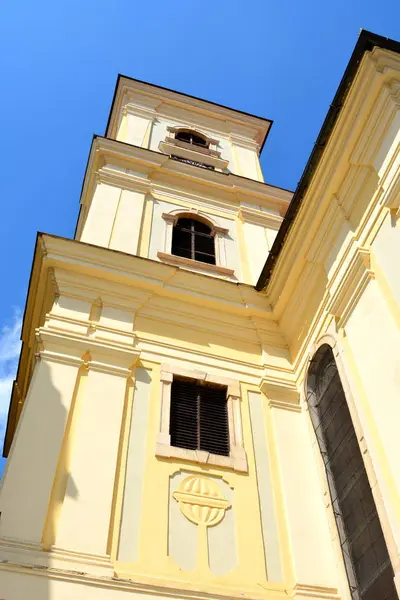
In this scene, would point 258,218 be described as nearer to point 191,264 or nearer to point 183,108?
point 191,264

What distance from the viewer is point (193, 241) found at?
13.6m

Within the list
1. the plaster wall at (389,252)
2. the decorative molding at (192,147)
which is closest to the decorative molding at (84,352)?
the plaster wall at (389,252)

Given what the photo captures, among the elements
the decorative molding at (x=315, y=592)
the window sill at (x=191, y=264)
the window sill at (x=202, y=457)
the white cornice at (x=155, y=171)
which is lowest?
the decorative molding at (x=315, y=592)

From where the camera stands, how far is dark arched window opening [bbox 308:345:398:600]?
6.69 meters

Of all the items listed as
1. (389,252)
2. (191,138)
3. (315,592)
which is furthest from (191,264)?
(191,138)

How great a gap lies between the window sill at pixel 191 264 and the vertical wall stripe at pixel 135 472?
3.60 metres

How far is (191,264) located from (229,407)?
13.1ft

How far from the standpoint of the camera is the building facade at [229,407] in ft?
22.4

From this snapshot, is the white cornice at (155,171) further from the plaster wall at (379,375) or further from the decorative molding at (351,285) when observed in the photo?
the plaster wall at (379,375)

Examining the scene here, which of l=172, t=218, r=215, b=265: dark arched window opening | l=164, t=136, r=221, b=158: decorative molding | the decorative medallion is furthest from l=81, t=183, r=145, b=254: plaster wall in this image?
the decorative medallion

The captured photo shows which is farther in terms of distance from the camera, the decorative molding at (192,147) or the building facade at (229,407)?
the decorative molding at (192,147)

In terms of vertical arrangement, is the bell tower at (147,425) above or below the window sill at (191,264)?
below

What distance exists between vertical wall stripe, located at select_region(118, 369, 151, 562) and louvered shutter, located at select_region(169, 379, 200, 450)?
429mm

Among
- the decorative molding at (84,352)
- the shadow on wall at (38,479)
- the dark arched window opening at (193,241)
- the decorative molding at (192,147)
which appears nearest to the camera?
the shadow on wall at (38,479)
